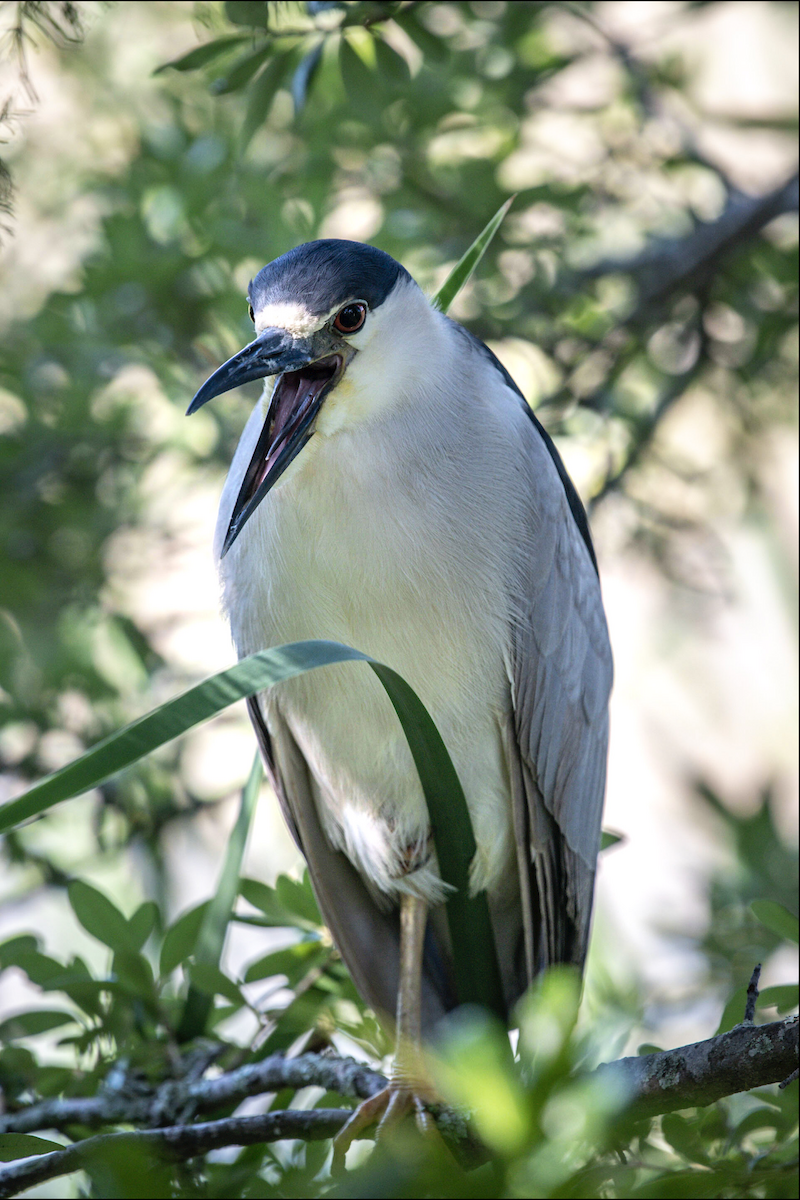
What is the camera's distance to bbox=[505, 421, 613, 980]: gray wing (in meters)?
1.60

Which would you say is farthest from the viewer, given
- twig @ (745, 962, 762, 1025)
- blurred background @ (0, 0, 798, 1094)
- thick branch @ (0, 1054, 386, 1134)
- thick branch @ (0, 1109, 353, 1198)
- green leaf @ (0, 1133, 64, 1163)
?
blurred background @ (0, 0, 798, 1094)

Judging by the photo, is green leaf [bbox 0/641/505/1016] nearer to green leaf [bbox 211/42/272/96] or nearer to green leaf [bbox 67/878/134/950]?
green leaf [bbox 67/878/134/950]

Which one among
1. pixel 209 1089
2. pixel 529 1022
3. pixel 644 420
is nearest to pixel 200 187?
pixel 644 420

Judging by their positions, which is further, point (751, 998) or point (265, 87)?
point (265, 87)

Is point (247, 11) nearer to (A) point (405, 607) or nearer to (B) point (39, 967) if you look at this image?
(A) point (405, 607)

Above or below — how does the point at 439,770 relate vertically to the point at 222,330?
below

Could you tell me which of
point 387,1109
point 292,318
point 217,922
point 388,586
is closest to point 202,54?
point 292,318

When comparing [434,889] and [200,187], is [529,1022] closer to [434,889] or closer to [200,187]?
[434,889]

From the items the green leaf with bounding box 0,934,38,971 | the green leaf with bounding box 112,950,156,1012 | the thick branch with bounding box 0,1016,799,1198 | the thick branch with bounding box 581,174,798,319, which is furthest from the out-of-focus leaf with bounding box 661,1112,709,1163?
the thick branch with bounding box 581,174,798,319

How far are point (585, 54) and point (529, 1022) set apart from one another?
2.20 m

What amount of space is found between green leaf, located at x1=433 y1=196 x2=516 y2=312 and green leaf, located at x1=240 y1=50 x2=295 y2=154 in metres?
0.37

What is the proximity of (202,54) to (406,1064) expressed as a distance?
1.50 m

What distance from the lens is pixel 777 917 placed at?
134 centimetres

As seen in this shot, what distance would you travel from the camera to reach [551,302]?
2.38 meters
